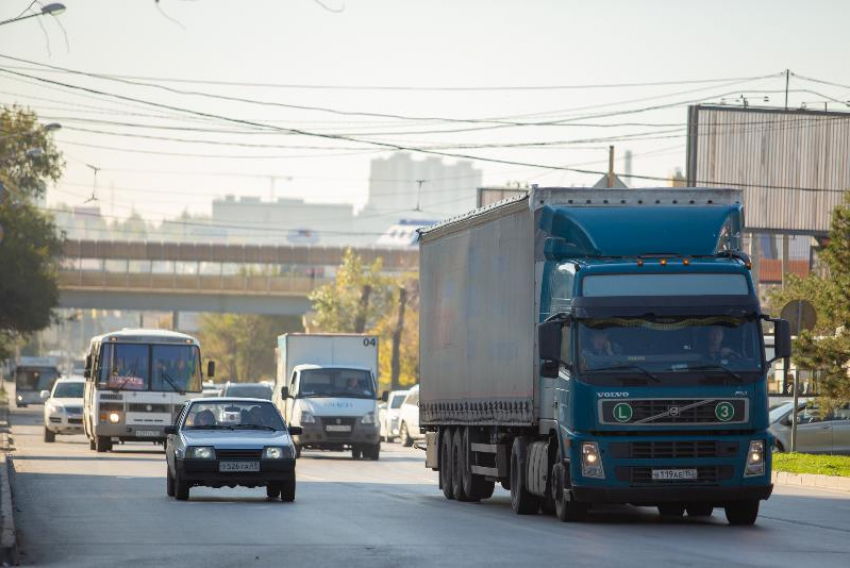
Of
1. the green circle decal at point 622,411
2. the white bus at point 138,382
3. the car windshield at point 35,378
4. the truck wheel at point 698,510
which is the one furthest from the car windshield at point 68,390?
the car windshield at point 35,378

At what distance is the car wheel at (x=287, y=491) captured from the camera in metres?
24.3

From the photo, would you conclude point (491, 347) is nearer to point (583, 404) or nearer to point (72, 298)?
point (583, 404)

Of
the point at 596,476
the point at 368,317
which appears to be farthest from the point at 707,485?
the point at 368,317

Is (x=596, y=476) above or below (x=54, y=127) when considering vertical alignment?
below

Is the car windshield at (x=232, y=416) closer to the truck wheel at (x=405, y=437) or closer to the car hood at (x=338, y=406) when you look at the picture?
the car hood at (x=338, y=406)

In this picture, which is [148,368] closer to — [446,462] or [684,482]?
[446,462]

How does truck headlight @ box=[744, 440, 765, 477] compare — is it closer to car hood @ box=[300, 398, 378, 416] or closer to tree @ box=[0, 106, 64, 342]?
car hood @ box=[300, 398, 378, 416]

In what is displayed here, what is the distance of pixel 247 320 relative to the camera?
15862cm

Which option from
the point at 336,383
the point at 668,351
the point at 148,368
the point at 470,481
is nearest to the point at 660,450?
the point at 668,351

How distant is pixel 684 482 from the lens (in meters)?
19.6

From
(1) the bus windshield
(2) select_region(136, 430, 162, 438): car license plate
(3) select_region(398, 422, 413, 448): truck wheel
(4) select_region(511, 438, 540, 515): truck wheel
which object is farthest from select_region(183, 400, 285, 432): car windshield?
(3) select_region(398, 422, 413, 448): truck wheel

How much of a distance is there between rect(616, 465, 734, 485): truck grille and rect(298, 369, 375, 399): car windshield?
23.3 meters

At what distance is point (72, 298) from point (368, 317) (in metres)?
18.3

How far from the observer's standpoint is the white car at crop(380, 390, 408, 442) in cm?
5787
